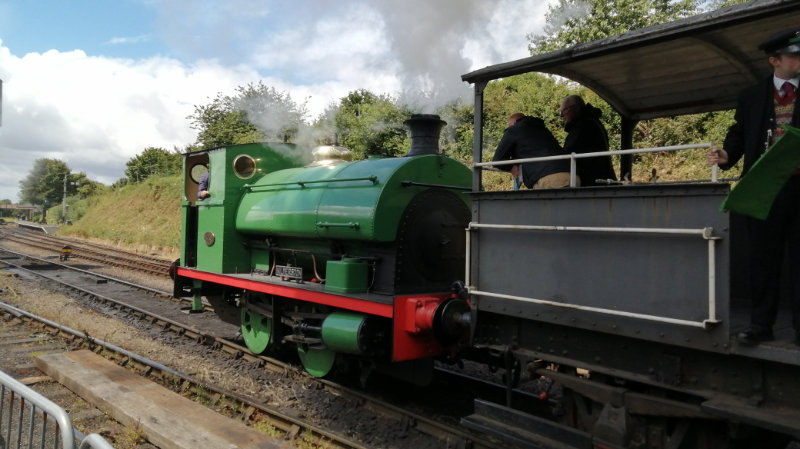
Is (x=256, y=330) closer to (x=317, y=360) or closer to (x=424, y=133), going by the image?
(x=317, y=360)

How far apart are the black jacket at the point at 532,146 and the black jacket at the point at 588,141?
0.15m

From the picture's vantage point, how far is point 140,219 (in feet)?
105

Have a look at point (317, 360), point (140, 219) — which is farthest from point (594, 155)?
point (140, 219)

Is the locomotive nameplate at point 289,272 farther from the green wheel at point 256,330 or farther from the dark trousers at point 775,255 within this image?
the dark trousers at point 775,255

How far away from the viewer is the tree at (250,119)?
9922 mm

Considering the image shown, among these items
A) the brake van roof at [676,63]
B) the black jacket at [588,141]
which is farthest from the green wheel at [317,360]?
the brake van roof at [676,63]

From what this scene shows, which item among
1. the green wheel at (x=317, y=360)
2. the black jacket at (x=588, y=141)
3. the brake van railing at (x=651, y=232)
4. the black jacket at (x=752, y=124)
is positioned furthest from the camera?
the green wheel at (x=317, y=360)

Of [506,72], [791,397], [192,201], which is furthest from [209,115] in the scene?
[791,397]

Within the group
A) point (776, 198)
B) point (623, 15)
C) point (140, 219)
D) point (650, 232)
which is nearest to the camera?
point (776, 198)

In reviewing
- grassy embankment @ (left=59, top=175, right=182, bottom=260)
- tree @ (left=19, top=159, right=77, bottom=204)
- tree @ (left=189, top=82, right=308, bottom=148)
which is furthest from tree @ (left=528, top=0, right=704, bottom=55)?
tree @ (left=19, top=159, right=77, bottom=204)

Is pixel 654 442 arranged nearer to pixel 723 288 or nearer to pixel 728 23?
pixel 723 288

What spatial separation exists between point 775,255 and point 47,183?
10930 cm

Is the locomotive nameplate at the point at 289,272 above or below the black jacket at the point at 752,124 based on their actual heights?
below

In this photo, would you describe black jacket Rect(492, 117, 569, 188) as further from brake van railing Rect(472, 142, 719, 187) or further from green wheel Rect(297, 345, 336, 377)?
green wheel Rect(297, 345, 336, 377)
